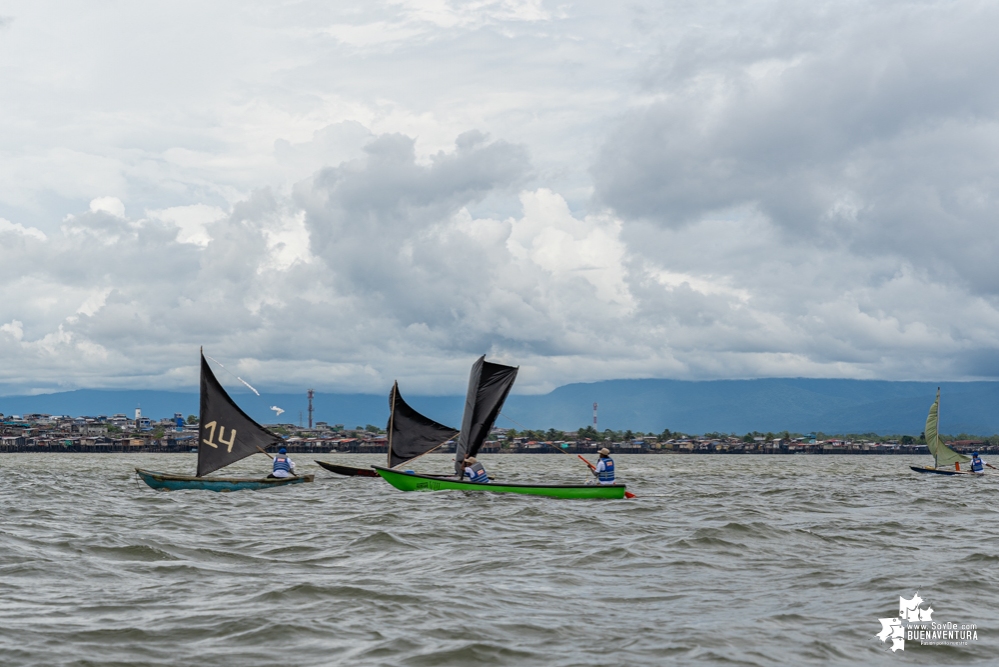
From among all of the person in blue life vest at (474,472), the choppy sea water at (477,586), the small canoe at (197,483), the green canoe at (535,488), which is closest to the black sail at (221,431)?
the small canoe at (197,483)

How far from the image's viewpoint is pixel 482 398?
39844mm

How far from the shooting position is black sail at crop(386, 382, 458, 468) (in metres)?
47.2

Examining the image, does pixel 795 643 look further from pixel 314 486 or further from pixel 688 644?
pixel 314 486

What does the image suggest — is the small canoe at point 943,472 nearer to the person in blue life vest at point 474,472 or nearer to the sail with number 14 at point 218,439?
the person in blue life vest at point 474,472

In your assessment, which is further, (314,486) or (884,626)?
(314,486)

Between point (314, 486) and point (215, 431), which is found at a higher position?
point (215, 431)

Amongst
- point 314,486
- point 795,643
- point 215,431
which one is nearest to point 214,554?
point 795,643

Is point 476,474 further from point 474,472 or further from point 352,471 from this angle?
point 352,471

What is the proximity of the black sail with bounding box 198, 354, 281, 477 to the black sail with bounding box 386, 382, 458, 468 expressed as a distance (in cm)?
870

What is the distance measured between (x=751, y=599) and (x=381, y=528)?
12160 millimetres

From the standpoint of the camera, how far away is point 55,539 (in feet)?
68.9

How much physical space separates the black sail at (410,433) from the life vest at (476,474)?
11.1m

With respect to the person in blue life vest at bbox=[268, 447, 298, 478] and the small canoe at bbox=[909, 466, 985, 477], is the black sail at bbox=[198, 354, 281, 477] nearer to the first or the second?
the person in blue life vest at bbox=[268, 447, 298, 478]

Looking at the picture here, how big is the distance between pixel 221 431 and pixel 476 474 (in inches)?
461
